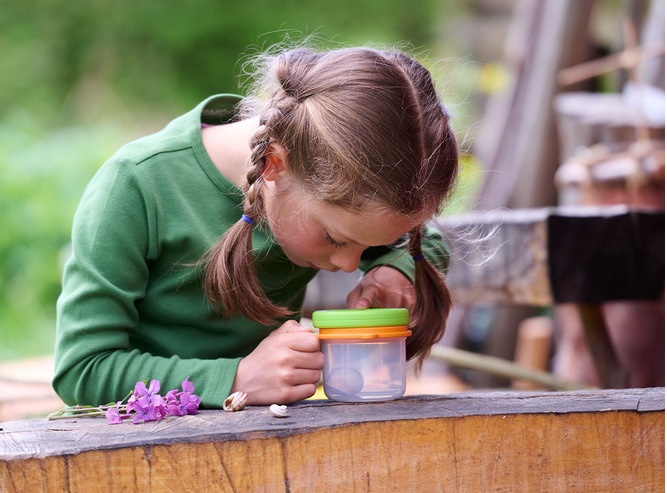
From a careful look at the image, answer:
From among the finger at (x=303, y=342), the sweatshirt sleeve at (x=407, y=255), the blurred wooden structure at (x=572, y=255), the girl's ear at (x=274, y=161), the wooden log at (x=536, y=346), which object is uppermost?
the girl's ear at (x=274, y=161)

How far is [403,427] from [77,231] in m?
0.80

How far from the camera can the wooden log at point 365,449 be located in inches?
65.0

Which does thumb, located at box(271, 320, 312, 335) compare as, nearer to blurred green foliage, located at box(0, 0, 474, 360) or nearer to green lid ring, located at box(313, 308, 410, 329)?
green lid ring, located at box(313, 308, 410, 329)

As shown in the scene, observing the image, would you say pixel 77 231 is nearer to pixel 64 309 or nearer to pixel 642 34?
pixel 64 309

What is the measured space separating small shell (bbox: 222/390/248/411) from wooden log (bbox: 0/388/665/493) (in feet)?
0.06

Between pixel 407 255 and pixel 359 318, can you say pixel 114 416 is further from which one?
pixel 407 255

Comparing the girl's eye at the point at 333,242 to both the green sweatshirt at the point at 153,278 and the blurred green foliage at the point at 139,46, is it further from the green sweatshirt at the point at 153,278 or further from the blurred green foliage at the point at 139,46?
the blurred green foliage at the point at 139,46

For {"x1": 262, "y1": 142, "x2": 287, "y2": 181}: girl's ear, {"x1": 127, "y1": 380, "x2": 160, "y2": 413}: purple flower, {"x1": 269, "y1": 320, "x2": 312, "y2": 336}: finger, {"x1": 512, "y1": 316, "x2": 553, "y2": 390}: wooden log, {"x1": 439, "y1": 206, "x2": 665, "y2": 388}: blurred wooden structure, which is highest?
{"x1": 262, "y1": 142, "x2": 287, "y2": 181}: girl's ear

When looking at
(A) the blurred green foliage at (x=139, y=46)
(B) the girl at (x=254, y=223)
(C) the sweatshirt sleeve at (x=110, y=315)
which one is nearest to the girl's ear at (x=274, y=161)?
(B) the girl at (x=254, y=223)

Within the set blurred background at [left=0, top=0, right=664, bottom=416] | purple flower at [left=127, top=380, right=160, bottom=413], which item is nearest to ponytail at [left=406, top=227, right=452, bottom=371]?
blurred background at [left=0, top=0, right=664, bottom=416]

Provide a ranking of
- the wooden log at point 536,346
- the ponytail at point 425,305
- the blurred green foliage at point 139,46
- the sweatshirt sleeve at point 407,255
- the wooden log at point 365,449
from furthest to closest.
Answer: the blurred green foliage at point 139,46, the wooden log at point 536,346, the sweatshirt sleeve at point 407,255, the ponytail at point 425,305, the wooden log at point 365,449

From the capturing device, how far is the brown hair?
1896 mm

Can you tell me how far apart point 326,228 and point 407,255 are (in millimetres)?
501

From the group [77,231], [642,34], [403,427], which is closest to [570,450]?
[403,427]
